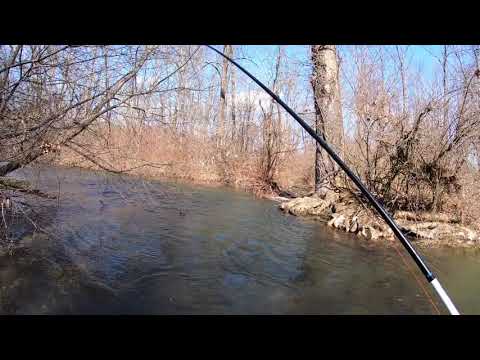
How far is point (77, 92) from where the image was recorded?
5.97 meters

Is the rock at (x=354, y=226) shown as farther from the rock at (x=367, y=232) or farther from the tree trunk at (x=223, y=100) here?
the tree trunk at (x=223, y=100)

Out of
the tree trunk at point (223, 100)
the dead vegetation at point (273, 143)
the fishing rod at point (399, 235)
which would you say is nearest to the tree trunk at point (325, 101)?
the dead vegetation at point (273, 143)

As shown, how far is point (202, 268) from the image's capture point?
6062 millimetres

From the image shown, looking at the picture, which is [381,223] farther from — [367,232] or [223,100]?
[223,100]

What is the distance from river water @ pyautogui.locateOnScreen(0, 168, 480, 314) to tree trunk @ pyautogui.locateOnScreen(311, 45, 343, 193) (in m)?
2.76

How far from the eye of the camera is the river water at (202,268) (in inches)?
188

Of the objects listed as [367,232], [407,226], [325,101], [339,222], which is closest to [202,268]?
[367,232]

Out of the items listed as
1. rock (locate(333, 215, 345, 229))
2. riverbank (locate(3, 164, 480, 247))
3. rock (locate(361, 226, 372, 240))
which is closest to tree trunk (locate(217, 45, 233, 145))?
riverbank (locate(3, 164, 480, 247))

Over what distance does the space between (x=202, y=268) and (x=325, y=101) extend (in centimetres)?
778

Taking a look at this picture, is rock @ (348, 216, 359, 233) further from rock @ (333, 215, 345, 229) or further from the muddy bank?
rock @ (333, 215, 345, 229)

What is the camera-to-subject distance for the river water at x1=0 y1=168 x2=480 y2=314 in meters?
4.78
